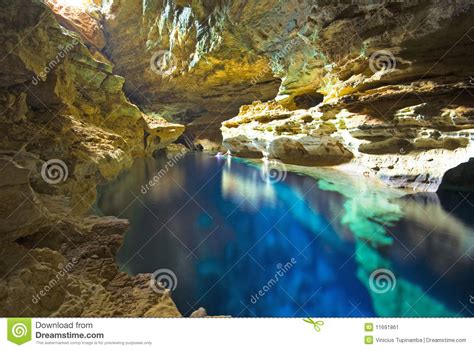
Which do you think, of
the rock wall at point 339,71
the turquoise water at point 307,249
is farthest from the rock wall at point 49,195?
the rock wall at point 339,71

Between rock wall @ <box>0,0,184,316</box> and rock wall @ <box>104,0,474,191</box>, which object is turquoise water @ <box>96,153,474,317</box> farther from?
rock wall @ <box>104,0,474,191</box>

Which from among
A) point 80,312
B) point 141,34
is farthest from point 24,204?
point 141,34

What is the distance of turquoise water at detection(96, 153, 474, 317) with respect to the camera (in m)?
3.37

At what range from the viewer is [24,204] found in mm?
2537

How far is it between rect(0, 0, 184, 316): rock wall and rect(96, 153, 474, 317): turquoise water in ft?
2.11

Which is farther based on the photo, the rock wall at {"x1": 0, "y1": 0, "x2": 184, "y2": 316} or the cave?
the cave

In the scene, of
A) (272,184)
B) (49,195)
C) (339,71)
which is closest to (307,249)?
(49,195)

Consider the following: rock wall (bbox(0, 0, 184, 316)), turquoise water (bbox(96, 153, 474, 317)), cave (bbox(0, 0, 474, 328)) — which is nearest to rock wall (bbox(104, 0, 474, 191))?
cave (bbox(0, 0, 474, 328))

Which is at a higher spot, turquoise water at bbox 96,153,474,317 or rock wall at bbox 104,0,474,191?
rock wall at bbox 104,0,474,191

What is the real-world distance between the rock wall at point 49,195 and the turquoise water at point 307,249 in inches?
25.3

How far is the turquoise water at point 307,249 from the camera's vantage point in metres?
3.37

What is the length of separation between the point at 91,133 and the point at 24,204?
223 inches

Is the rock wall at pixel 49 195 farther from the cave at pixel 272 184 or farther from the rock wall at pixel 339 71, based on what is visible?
the rock wall at pixel 339 71

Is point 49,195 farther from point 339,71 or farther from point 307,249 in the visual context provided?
point 339,71
